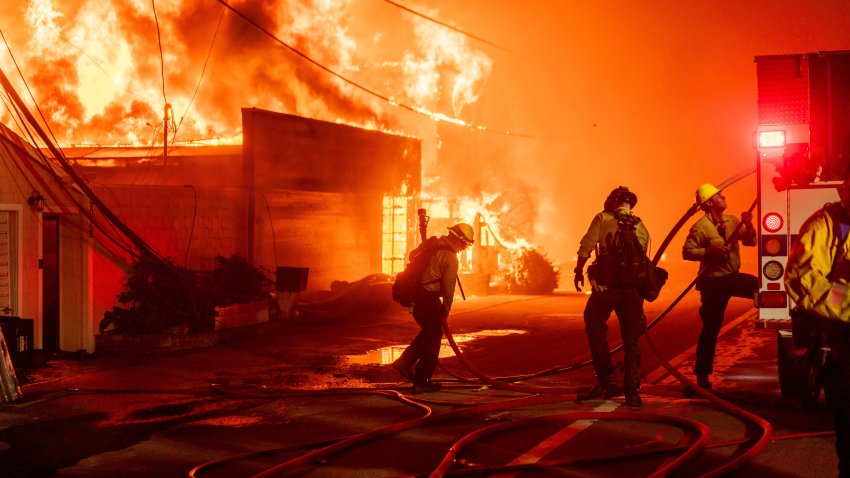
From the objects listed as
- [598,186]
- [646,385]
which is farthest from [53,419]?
[598,186]

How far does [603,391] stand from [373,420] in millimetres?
2139

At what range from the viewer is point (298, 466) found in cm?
625

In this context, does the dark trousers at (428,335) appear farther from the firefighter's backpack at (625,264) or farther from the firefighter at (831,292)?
the firefighter at (831,292)

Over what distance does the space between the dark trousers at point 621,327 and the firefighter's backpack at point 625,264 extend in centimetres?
11

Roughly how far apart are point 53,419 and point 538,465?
4600mm

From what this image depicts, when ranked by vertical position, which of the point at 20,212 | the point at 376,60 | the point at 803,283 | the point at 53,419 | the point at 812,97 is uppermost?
the point at 376,60

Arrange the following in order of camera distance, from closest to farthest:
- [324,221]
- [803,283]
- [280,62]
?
[803,283], [324,221], [280,62]

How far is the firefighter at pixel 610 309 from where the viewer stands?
8133mm

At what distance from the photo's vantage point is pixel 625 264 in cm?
806

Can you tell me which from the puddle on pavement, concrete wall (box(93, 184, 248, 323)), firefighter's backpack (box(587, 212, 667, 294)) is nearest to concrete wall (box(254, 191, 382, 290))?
concrete wall (box(93, 184, 248, 323))

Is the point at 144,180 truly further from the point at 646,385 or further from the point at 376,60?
the point at 376,60

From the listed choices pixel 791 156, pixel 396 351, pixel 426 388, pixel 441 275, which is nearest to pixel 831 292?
pixel 791 156

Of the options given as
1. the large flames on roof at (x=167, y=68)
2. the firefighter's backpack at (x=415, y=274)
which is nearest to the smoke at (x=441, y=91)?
→ the large flames on roof at (x=167, y=68)

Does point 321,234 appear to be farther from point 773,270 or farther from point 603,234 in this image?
point 773,270
